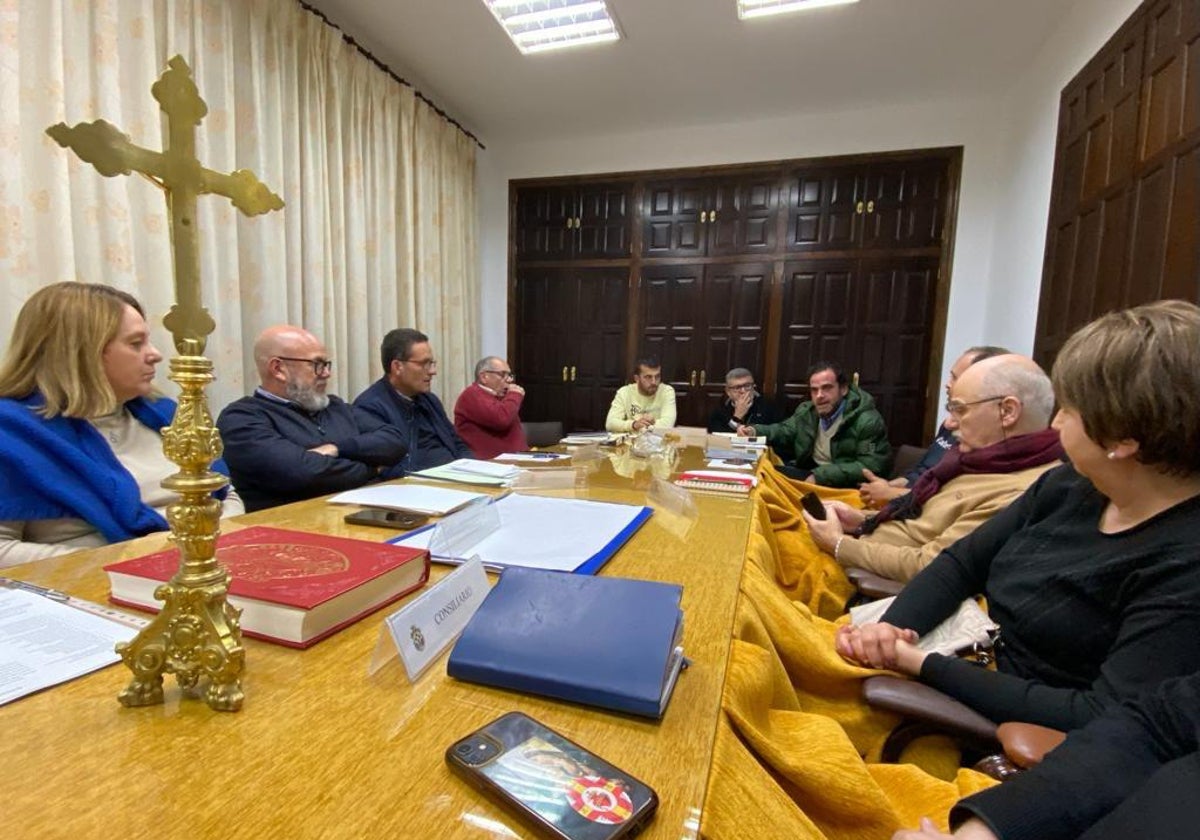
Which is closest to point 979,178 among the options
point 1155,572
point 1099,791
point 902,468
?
point 902,468

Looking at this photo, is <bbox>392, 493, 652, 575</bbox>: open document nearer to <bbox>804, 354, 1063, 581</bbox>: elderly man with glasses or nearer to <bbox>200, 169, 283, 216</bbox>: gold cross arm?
<bbox>200, 169, 283, 216</bbox>: gold cross arm

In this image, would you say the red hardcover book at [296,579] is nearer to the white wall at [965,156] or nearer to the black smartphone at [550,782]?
the black smartphone at [550,782]

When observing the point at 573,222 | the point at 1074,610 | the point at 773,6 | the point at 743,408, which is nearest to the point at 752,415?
the point at 743,408

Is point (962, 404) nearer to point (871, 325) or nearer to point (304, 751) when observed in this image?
point (304, 751)

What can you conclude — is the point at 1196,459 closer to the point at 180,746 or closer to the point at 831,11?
the point at 180,746

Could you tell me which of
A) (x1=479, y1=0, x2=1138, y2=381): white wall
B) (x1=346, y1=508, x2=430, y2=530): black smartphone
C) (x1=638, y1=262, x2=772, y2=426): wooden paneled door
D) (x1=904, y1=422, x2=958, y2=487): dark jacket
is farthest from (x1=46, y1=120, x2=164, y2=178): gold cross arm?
(x1=638, y1=262, x2=772, y2=426): wooden paneled door

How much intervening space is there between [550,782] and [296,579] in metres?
0.37

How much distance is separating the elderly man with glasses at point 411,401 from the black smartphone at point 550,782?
195 centimetres

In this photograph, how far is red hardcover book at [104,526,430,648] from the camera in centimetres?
54

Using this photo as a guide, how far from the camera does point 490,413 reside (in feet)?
8.84

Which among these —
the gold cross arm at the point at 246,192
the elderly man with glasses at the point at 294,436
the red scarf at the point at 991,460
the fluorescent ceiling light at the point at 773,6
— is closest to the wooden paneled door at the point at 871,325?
the fluorescent ceiling light at the point at 773,6

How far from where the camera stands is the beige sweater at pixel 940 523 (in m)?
1.22

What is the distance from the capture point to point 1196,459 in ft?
2.28

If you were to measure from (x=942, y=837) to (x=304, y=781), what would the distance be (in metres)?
0.56
